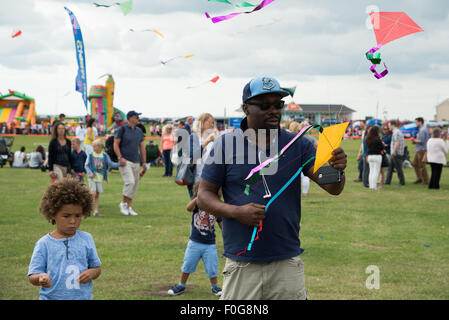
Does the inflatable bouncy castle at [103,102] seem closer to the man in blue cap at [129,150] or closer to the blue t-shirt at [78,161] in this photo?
the blue t-shirt at [78,161]

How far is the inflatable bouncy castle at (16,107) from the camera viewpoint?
60.7 m

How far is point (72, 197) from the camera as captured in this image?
13.1 feet

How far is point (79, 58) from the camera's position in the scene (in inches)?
890

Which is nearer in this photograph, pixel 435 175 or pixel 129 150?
pixel 129 150

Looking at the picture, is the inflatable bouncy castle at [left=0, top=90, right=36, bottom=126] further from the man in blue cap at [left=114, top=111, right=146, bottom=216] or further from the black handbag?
the black handbag

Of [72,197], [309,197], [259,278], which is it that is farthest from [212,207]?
[309,197]

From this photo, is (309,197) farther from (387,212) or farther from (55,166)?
(55,166)

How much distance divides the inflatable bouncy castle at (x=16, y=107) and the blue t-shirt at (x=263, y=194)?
6053 cm

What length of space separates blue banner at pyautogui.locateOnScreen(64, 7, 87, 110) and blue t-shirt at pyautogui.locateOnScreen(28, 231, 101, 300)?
1925 centimetres

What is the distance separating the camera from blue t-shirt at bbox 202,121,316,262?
3398 millimetres

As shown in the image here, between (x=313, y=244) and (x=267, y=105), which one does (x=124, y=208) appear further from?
(x=267, y=105)

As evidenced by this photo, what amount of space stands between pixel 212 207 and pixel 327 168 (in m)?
0.77

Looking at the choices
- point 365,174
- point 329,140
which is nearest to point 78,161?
point 329,140

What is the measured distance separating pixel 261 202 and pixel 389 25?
4.21 feet
